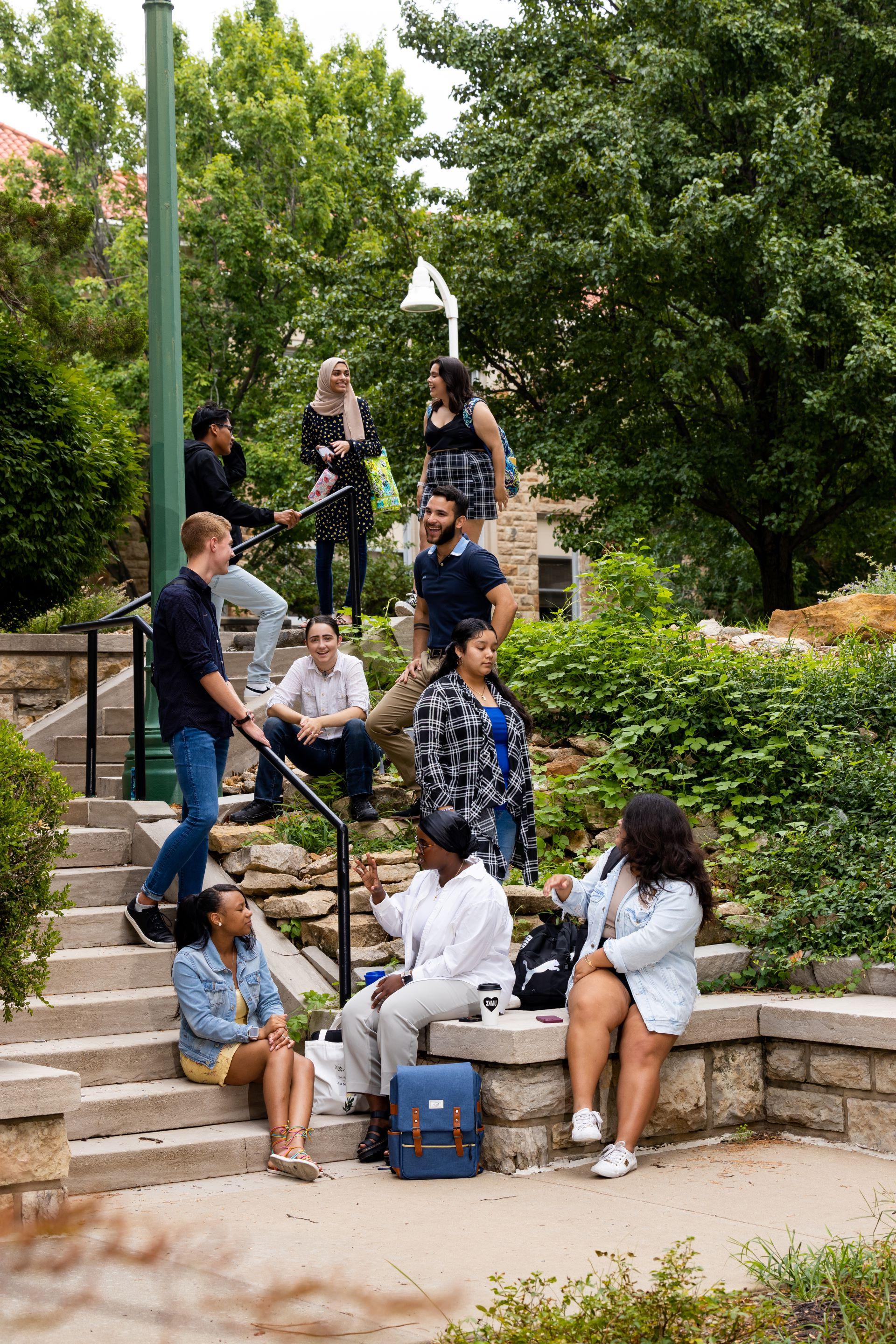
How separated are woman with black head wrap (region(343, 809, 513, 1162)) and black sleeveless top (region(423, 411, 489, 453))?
115 inches

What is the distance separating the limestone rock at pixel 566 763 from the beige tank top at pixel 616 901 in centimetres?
237

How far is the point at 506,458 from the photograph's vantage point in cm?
784

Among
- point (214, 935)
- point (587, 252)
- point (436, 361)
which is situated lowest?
point (214, 935)

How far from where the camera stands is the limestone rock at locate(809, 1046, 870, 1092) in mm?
5449

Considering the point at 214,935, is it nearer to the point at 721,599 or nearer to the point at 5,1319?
the point at 5,1319

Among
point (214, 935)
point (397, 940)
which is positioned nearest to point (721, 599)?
point (397, 940)

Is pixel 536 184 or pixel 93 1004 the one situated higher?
pixel 536 184

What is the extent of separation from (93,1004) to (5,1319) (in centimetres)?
435

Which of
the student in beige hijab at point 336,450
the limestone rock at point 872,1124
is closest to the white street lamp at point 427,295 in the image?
the student in beige hijab at point 336,450

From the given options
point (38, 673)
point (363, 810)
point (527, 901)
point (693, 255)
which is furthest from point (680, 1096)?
point (693, 255)

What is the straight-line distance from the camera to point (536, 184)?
15344mm

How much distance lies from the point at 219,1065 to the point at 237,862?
5.54 feet

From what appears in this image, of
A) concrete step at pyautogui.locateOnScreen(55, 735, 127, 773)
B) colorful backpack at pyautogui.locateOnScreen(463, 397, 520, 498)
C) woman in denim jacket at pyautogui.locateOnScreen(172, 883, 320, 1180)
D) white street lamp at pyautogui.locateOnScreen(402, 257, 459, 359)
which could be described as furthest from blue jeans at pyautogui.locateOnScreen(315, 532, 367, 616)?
woman in denim jacket at pyautogui.locateOnScreen(172, 883, 320, 1180)

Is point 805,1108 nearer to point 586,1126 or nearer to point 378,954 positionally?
point 586,1126
